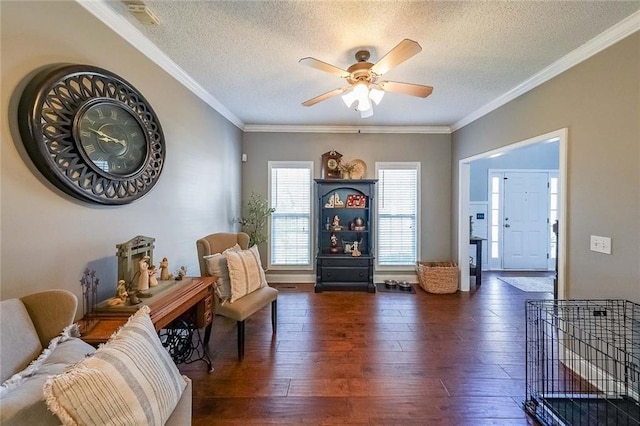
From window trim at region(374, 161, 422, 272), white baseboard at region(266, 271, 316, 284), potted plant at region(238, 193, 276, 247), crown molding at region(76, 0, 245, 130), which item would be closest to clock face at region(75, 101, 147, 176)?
crown molding at region(76, 0, 245, 130)

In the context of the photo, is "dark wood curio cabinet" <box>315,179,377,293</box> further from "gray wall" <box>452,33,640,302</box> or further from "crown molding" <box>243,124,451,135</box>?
"gray wall" <box>452,33,640,302</box>

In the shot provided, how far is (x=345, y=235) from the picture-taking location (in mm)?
5141

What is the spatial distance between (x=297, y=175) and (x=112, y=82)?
3.26 meters

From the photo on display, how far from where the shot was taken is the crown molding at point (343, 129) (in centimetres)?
492

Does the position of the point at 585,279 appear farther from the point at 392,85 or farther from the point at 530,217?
the point at 530,217

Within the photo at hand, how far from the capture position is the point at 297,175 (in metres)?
5.04

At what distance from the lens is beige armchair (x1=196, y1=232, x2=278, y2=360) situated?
2.58 m

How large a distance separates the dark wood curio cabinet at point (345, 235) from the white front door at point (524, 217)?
3.31 meters

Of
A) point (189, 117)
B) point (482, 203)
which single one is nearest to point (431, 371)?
point (189, 117)

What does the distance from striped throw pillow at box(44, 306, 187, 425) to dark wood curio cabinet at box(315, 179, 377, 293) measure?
3.41 meters

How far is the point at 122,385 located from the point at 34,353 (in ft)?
1.57

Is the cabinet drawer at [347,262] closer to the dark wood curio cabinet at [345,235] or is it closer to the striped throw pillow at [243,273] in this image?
the dark wood curio cabinet at [345,235]

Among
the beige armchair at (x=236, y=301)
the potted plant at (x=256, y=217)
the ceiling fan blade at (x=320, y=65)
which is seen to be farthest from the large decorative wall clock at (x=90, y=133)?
the potted plant at (x=256, y=217)

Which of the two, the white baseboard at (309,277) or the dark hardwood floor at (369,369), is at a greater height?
the white baseboard at (309,277)
